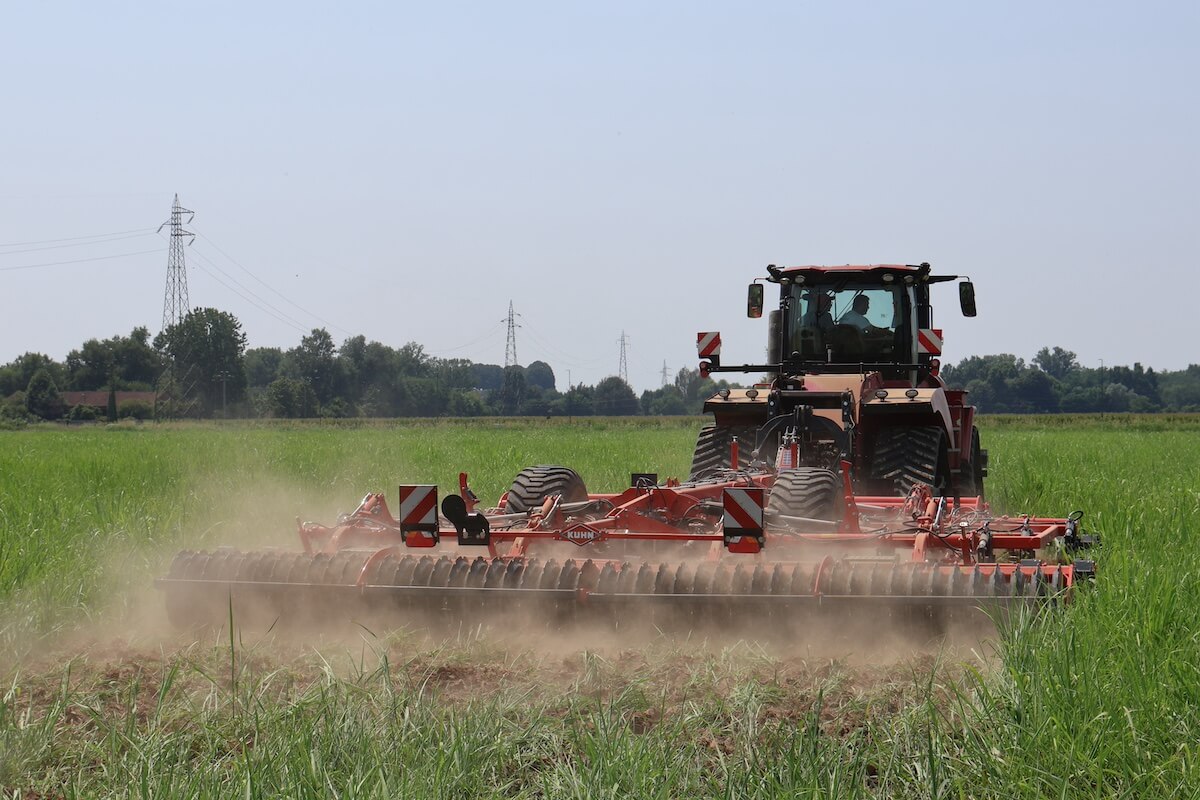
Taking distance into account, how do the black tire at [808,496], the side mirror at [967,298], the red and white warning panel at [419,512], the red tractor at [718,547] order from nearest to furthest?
the red tractor at [718,547] < the red and white warning panel at [419,512] < the black tire at [808,496] < the side mirror at [967,298]

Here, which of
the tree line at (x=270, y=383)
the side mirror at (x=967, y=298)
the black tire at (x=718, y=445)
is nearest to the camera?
the black tire at (x=718, y=445)

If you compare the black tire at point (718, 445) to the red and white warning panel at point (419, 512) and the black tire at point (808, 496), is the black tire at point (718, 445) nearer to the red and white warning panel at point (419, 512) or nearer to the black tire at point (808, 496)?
the black tire at point (808, 496)

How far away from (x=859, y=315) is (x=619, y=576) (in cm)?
495

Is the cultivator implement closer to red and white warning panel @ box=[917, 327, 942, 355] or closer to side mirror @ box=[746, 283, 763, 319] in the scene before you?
red and white warning panel @ box=[917, 327, 942, 355]

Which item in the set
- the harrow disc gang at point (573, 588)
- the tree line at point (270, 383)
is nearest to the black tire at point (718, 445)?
the harrow disc gang at point (573, 588)

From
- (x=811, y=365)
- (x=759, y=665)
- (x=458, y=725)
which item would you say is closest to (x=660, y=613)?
(x=759, y=665)

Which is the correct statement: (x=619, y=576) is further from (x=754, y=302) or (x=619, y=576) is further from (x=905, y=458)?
(x=754, y=302)

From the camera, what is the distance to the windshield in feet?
32.1

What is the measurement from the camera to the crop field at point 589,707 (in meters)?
3.30

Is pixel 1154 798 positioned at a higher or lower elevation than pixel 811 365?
lower

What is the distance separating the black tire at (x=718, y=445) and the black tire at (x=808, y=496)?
7.68 feet

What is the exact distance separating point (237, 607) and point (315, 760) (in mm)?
2941

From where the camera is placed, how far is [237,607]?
6.02m

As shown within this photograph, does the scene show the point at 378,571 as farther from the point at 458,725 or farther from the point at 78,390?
the point at 78,390
